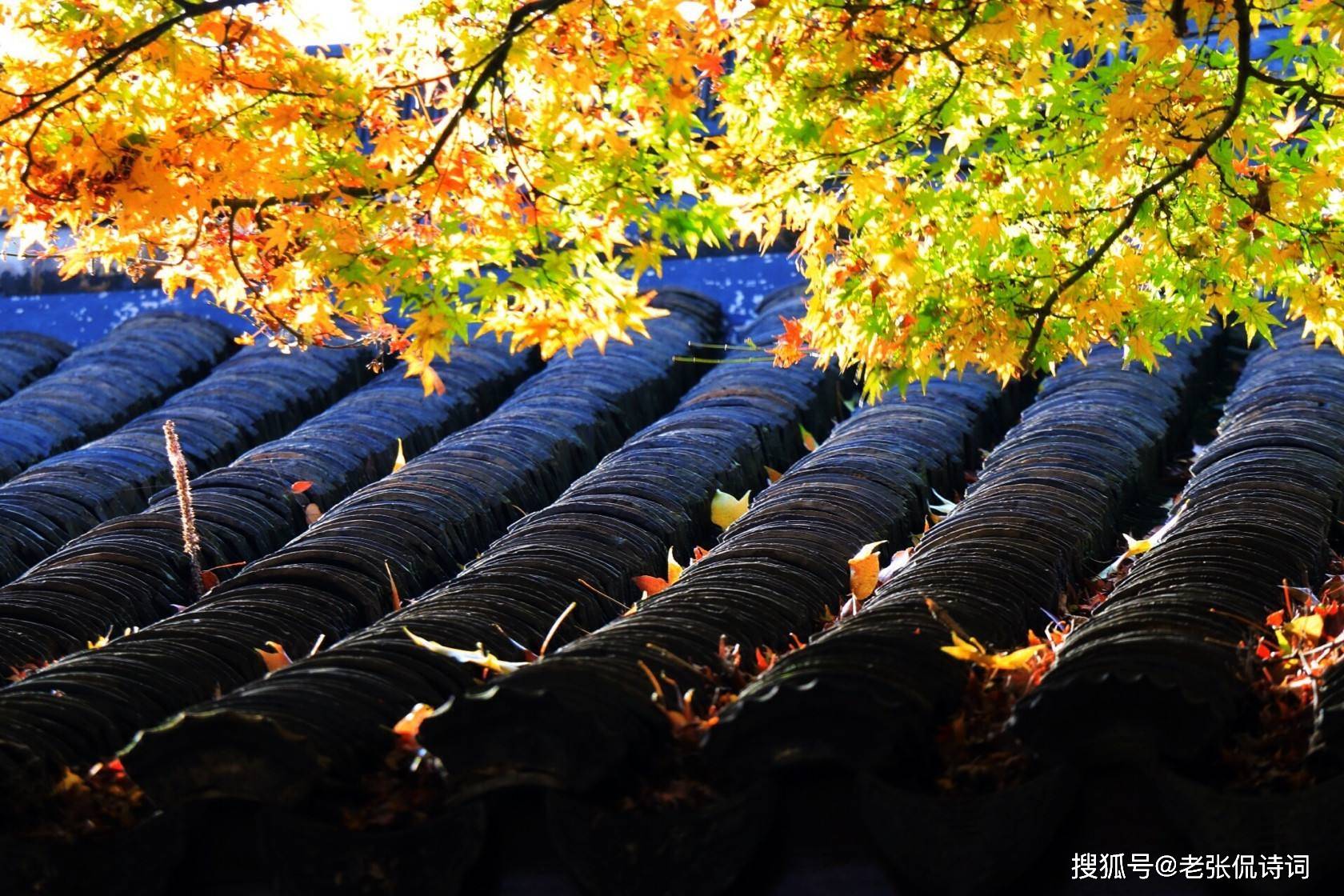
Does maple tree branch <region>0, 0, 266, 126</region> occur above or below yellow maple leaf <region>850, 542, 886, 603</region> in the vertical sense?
above

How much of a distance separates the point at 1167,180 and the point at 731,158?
1516mm

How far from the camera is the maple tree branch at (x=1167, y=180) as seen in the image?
186 inches

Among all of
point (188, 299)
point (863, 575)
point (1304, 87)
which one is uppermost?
point (188, 299)

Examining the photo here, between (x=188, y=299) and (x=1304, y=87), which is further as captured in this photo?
(x=188, y=299)

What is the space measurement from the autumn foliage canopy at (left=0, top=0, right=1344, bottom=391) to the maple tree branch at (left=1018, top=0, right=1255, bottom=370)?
2 centimetres

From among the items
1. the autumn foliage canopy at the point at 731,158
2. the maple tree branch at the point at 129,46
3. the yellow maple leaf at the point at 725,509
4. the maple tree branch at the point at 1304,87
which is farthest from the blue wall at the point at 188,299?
the maple tree branch at the point at 129,46

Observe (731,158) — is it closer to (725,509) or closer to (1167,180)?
(1167,180)

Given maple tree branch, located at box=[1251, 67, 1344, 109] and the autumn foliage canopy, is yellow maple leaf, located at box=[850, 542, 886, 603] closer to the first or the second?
the autumn foliage canopy

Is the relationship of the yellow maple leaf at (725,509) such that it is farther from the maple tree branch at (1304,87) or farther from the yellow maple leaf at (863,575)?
the maple tree branch at (1304,87)

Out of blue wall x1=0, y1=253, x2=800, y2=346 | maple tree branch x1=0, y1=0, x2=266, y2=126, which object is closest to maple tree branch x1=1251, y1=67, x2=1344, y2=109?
maple tree branch x1=0, y1=0, x2=266, y2=126

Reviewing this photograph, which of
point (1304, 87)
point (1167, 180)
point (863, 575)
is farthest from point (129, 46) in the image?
point (1304, 87)

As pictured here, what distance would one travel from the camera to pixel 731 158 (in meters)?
5.43

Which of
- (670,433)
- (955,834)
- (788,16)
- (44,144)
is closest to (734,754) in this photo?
(955,834)

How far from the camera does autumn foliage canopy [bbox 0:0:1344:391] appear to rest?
514 centimetres
